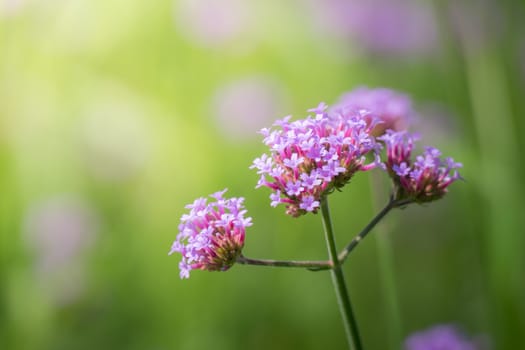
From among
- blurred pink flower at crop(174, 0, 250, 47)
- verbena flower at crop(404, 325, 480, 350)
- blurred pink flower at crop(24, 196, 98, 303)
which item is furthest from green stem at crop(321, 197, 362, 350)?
blurred pink flower at crop(174, 0, 250, 47)

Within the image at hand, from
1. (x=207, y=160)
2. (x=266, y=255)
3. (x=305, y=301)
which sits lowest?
(x=305, y=301)

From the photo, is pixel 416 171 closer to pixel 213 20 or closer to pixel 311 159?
pixel 311 159

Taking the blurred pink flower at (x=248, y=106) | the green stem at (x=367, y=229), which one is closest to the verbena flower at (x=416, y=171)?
the green stem at (x=367, y=229)

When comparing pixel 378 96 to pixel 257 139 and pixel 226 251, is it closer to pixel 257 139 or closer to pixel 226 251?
pixel 226 251

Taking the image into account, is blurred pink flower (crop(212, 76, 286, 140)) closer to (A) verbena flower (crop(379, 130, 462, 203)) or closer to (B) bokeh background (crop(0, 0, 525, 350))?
(B) bokeh background (crop(0, 0, 525, 350))

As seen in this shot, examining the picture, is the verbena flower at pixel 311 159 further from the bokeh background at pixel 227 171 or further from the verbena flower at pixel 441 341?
the verbena flower at pixel 441 341

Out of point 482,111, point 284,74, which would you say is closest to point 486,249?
point 482,111
